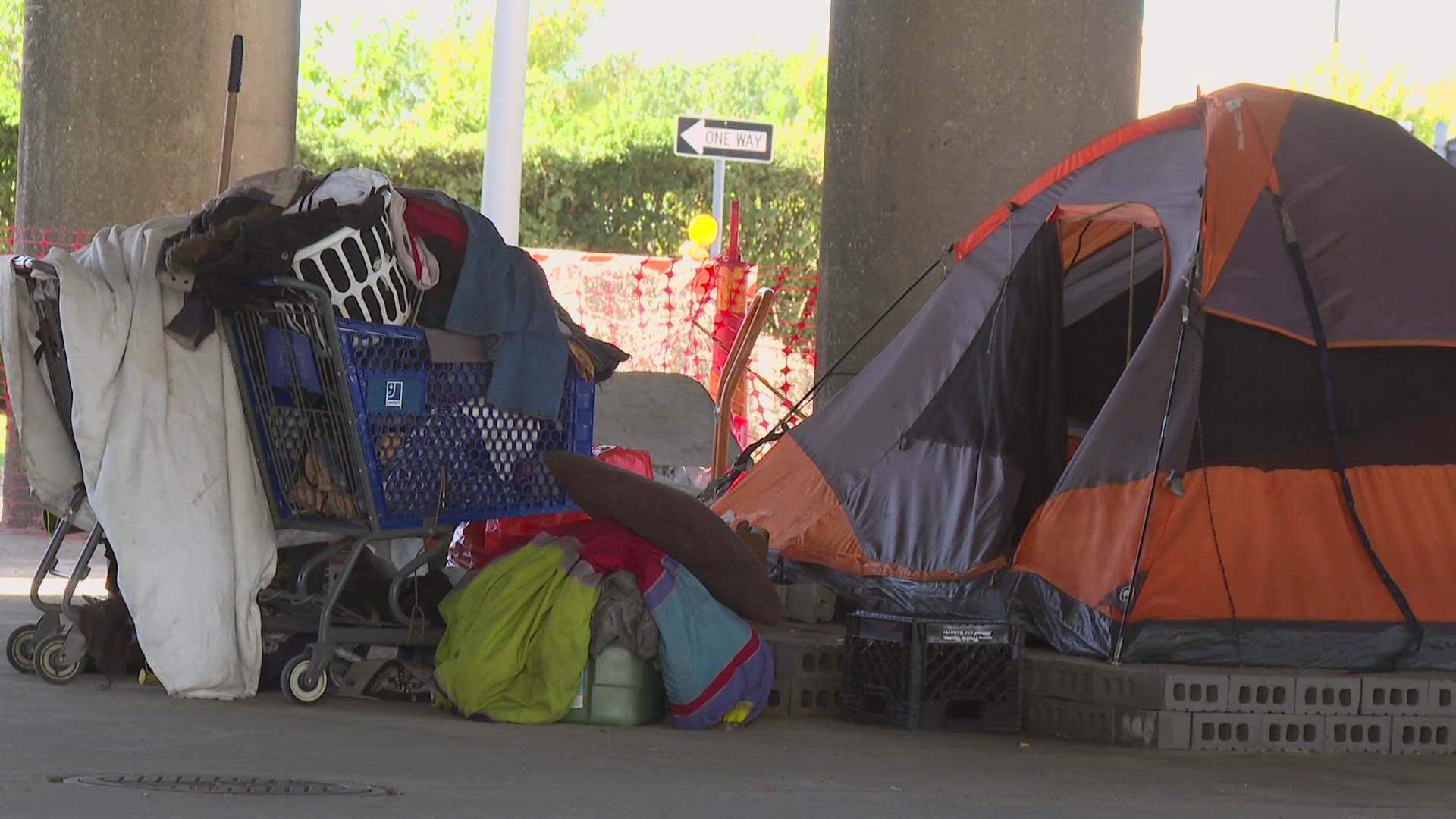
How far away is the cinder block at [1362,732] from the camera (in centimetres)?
528

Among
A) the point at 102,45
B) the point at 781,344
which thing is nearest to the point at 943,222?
the point at 102,45

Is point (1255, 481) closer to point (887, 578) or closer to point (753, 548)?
point (887, 578)

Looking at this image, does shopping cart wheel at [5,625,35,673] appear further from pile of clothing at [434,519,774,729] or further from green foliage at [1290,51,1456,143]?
green foliage at [1290,51,1456,143]

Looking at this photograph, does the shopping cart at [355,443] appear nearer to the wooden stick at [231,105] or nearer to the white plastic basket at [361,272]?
the white plastic basket at [361,272]

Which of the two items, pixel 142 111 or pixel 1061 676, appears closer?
pixel 1061 676

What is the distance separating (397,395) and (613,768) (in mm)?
1339

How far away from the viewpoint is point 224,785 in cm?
387

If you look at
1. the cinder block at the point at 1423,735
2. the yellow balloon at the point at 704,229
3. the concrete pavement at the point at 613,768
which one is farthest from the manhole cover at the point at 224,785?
the yellow balloon at the point at 704,229

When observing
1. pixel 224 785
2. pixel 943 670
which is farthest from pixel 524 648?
pixel 224 785

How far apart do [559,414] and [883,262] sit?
3035 millimetres

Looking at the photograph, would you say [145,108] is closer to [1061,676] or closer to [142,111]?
[142,111]

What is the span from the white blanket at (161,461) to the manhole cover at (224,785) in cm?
113

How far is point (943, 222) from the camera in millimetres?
8070

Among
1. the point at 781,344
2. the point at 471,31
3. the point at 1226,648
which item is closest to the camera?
the point at 1226,648
